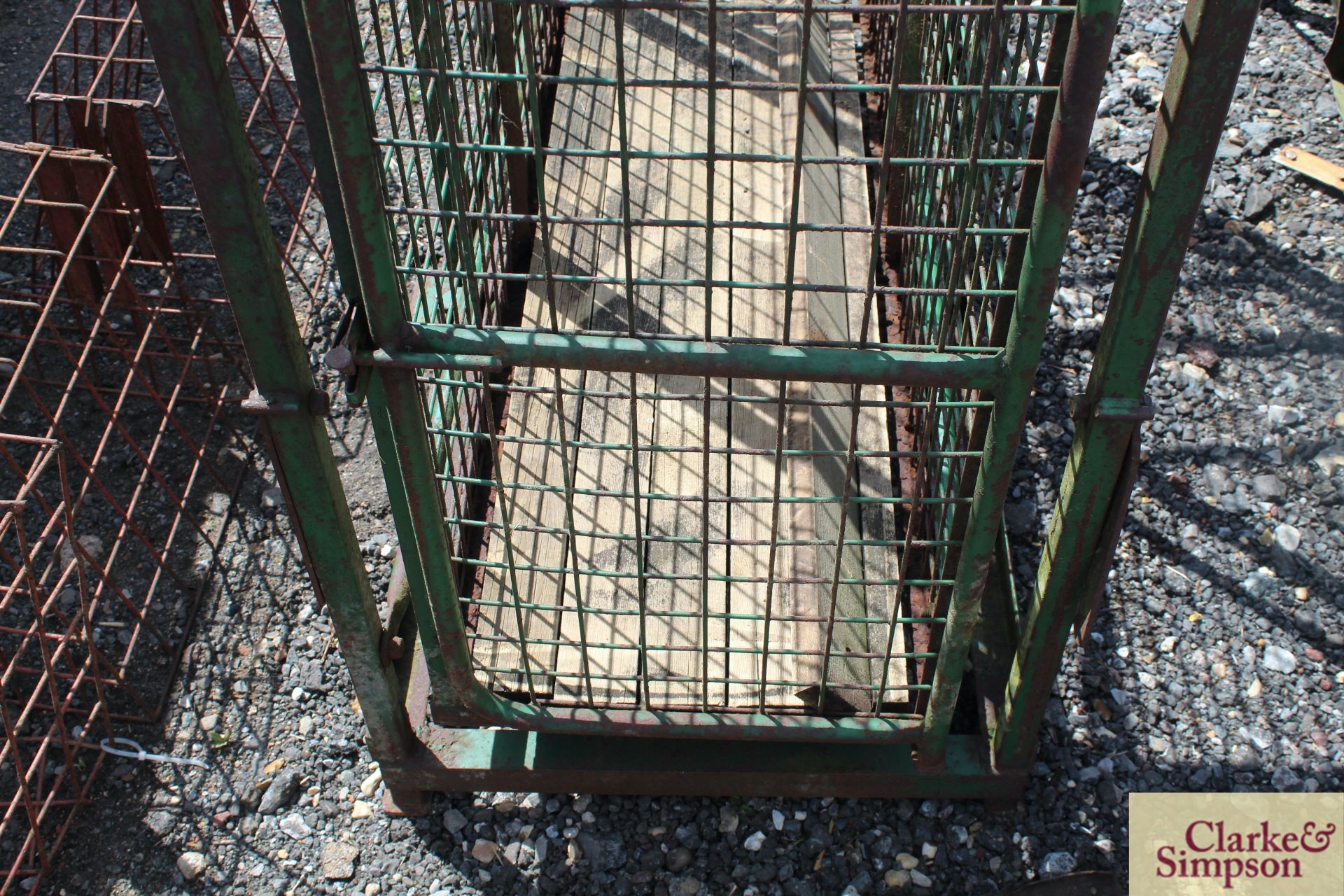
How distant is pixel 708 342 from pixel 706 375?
0.07 metres

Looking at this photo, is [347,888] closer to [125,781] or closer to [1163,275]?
[125,781]

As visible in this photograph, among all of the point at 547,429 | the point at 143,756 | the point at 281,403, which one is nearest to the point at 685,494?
the point at 547,429

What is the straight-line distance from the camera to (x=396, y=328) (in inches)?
85.8

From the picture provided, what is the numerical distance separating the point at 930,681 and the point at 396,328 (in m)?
1.63

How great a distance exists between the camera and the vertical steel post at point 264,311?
1848 millimetres

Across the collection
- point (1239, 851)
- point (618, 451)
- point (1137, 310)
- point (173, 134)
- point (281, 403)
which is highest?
point (1137, 310)

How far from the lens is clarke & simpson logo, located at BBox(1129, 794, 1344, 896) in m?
3.12

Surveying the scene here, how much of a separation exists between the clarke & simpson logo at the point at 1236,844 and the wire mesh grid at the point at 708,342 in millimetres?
746

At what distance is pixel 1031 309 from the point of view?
2033 millimetres

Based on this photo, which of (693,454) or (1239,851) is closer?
(1239,851)

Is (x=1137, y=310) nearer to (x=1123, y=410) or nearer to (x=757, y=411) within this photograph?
(x=1123, y=410)

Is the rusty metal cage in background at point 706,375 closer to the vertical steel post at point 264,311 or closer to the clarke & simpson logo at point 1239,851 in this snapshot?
the vertical steel post at point 264,311

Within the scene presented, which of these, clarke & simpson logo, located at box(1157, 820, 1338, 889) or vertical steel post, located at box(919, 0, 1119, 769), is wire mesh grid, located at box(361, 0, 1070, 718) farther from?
clarke & simpson logo, located at box(1157, 820, 1338, 889)

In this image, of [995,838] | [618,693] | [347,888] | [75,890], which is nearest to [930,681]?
[995,838]
